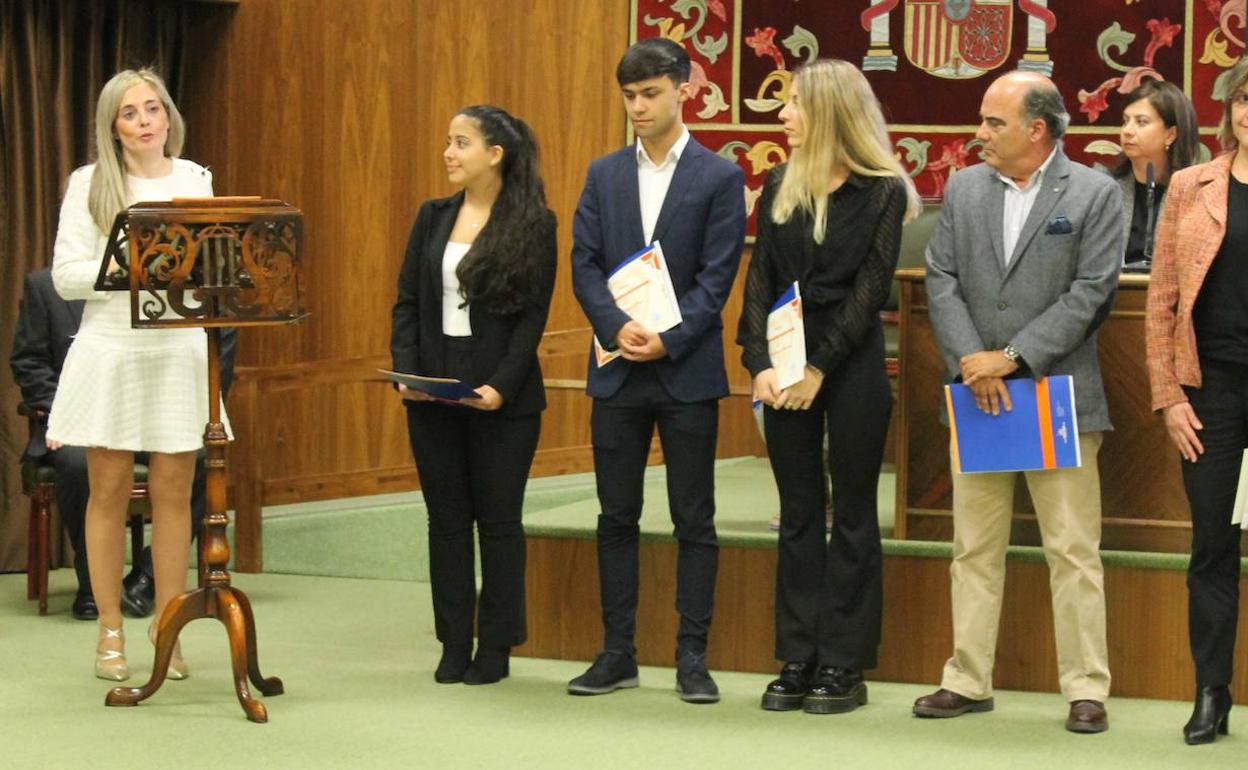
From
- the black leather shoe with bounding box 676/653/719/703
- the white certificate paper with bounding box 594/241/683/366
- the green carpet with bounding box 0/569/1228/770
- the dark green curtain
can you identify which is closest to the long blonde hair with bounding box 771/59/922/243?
the white certificate paper with bounding box 594/241/683/366

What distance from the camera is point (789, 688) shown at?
4.61m

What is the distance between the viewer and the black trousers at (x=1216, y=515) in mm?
4195

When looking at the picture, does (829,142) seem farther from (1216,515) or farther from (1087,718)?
(1087,718)

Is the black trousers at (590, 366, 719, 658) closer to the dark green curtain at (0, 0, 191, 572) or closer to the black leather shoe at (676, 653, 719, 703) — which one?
the black leather shoe at (676, 653, 719, 703)

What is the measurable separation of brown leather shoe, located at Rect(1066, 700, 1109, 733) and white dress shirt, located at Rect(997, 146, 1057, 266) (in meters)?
1.09

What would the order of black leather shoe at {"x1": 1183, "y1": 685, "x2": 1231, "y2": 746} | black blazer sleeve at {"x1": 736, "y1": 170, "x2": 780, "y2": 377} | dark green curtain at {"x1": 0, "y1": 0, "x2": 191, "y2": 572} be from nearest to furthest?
1. black leather shoe at {"x1": 1183, "y1": 685, "x2": 1231, "y2": 746}
2. black blazer sleeve at {"x1": 736, "y1": 170, "x2": 780, "y2": 377}
3. dark green curtain at {"x1": 0, "y1": 0, "x2": 191, "y2": 572}

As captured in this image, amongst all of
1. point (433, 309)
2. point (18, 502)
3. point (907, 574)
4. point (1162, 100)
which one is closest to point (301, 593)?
point (18, 502)

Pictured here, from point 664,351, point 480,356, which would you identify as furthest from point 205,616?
point 664,351

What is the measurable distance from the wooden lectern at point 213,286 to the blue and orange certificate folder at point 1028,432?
1.69 m

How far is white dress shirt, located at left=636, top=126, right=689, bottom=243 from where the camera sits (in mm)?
4738

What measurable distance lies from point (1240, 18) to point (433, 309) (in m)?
3.46

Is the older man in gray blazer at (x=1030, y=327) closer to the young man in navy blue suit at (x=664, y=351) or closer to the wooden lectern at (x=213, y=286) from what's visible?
the young man in navy blue suit at (x=664, y=351)

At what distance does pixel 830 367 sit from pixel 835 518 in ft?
1.28

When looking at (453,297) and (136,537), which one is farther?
(136,537)
